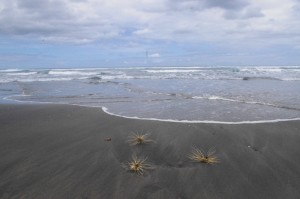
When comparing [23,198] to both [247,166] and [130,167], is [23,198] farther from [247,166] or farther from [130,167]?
[247,166]

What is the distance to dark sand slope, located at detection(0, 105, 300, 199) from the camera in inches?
225

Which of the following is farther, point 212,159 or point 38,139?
point 38,139

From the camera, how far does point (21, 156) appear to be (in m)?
7.41

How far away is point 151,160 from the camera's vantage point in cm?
711

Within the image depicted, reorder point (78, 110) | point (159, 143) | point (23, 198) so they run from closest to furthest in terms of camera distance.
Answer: point (23, 198), point (159, 143), point (78, 110)

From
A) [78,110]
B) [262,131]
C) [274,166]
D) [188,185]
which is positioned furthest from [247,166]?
[78,110]

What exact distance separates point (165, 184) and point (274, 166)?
2.39m

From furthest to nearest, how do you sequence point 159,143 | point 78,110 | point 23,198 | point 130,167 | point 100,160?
1. point 78,110
2. point 159,143
3. point 100,160
4. point 130,167
5. point 23,198

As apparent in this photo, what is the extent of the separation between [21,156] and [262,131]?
253 inches

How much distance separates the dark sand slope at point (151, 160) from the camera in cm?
570

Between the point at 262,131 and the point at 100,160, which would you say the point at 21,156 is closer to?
the point at 100,160

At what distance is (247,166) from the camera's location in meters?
6.70

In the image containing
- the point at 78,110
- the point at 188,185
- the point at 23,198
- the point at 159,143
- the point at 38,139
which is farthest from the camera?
the point at 78,110

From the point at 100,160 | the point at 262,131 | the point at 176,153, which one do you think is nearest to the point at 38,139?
the point at 100,160
